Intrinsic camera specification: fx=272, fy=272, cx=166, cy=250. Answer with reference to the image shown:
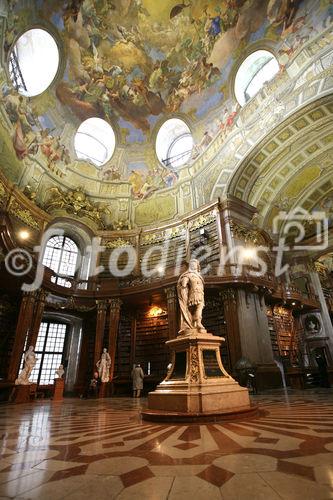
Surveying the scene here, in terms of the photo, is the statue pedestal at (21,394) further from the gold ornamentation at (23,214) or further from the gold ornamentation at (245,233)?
the gold ornamentation at (245,233)

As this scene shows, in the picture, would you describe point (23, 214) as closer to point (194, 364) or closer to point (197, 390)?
point (194, 364)

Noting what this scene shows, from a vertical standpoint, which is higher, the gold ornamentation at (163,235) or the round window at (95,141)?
the round window at (95,141)

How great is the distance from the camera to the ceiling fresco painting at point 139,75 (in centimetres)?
1417

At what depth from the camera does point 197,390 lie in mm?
4402

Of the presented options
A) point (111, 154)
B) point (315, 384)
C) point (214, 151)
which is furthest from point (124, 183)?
point (315, 384)

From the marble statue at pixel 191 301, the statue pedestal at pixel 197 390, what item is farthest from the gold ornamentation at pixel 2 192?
the statue pedestal at pixel 197 390

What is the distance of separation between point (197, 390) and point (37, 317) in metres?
10.5

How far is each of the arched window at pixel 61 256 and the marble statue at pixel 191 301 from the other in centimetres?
1204

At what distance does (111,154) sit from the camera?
19969 mm

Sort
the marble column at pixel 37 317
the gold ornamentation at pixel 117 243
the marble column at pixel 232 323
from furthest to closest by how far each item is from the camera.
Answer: the gold ornamentation at pixel 117 243
the marble column at pixel 37 317
the marble column at pixel 232 323

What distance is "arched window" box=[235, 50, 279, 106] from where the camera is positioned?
15.2 metres

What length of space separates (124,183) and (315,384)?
16.9 metres

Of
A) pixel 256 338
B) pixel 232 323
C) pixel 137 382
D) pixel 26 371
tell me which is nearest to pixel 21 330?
pixel 26 371

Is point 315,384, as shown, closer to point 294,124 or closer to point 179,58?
point 294,124
